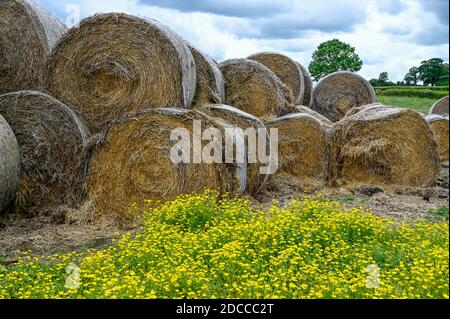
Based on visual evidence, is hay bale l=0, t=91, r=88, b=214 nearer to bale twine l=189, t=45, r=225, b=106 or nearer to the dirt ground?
the dirt ground

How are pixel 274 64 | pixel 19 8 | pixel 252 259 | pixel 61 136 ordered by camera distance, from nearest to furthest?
1. pixel 252 259
2. pixel 61 136
3. pixel 19 8
4. pixel 274 64

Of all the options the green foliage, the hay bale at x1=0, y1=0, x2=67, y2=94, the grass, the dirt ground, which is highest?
the hay bale at x1=0, y1=0, x2=67, y2=94

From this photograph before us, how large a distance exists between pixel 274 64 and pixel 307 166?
4.23m

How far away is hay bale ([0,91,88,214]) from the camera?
8070mm

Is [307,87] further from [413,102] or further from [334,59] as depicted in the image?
[334,59]

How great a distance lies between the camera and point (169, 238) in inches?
243

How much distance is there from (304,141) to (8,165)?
17.3ft

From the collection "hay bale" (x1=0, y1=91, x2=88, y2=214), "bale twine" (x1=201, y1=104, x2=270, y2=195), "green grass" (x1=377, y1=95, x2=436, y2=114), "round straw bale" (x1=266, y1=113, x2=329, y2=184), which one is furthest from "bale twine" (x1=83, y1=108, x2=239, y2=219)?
"green grass" (x1=377, y1=95, x2=436, y2=114)

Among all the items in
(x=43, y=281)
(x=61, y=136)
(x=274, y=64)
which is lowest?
(x=43, y=281)

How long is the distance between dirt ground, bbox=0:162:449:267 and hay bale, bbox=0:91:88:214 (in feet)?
1.09

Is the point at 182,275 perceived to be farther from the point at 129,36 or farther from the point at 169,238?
the point at 129,36

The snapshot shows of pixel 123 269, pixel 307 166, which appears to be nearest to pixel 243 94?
pixel 307 166

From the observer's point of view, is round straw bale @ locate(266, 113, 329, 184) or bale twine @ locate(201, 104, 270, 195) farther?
round straw bale @ locate(266, 113, 329, 184)

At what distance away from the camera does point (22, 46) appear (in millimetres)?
8977
